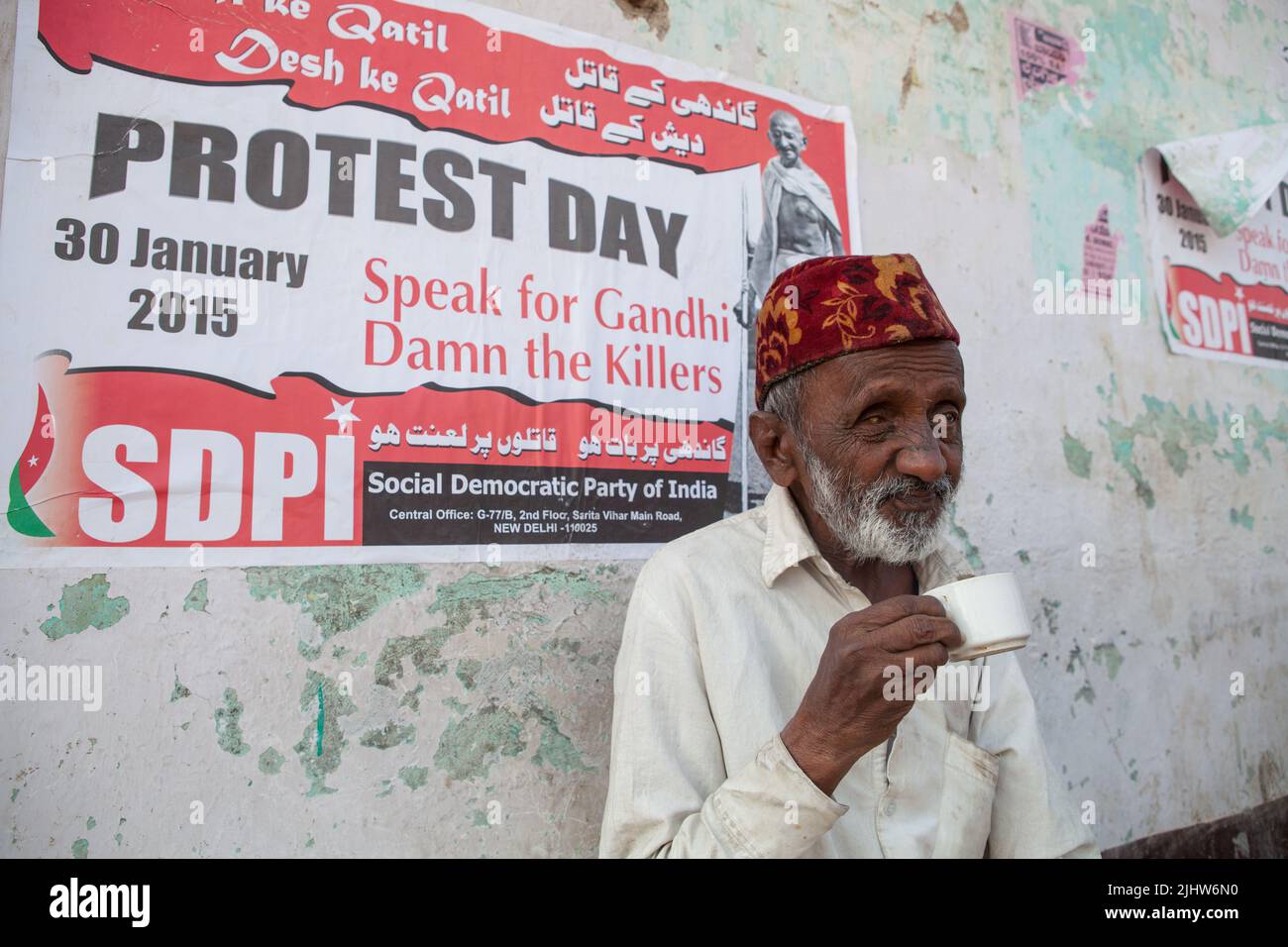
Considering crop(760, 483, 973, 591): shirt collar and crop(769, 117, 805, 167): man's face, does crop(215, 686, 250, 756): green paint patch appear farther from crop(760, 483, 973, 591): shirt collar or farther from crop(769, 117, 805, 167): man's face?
crop(769, 117, 805, 167): man's face

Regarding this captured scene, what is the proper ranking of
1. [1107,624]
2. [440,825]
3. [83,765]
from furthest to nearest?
1. [1107,624]
2. [440,825]
3. [83,765]

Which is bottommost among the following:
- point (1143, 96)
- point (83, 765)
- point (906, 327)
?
point (83, 765)

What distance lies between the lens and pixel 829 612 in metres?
1.49

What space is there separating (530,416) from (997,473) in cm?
138

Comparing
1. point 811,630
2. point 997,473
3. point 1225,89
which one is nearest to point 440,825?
point 811,630

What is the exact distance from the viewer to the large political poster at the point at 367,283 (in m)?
1.36

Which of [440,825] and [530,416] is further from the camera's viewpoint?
[530,416]

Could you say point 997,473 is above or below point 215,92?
below

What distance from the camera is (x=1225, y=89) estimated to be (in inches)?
121

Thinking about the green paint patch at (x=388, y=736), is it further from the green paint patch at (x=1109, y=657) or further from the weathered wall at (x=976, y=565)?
the green paint patch at (x=1109, y=657)

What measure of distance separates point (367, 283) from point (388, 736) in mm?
838

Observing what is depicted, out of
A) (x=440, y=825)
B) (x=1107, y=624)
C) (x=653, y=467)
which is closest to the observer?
(x=440, y=825)

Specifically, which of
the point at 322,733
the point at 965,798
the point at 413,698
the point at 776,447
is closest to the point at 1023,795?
the point at 965,798

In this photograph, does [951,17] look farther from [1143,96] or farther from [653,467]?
Answer: [653,467]
